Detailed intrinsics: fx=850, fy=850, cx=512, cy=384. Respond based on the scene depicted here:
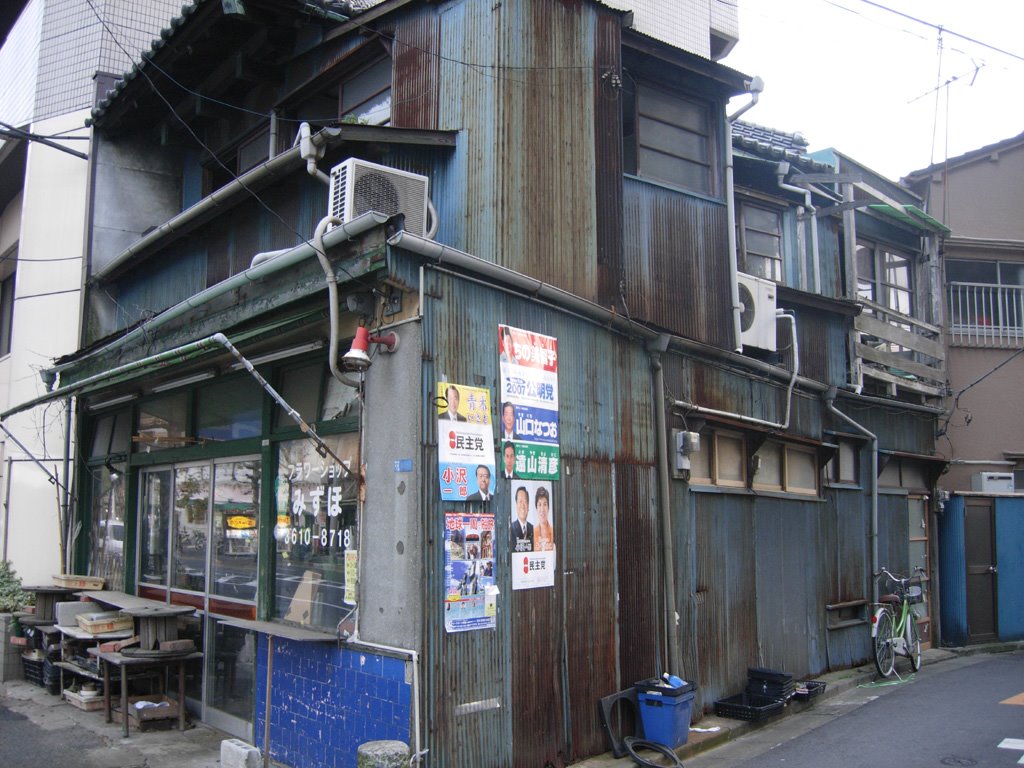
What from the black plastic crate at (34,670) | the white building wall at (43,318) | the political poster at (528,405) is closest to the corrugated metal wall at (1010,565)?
the political poster at (528,405)

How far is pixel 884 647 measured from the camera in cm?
1212

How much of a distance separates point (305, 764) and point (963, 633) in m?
12.2

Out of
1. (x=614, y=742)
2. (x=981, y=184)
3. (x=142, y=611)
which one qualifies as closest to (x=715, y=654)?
(x=614, y=742)

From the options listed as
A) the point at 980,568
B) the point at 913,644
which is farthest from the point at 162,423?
the point at 980,568

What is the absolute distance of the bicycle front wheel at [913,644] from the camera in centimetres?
1248

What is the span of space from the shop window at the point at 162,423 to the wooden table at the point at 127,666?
2.49 meters

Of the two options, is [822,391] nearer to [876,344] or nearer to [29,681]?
[876,344]

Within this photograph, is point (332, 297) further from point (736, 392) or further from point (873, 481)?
point (873, 481)

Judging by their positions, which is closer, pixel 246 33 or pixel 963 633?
pixel 246 33

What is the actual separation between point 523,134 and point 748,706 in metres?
6.59

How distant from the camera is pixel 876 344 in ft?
48.4

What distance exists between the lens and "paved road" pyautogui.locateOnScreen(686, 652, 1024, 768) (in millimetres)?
8086

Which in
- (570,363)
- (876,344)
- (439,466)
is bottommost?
(439,466)

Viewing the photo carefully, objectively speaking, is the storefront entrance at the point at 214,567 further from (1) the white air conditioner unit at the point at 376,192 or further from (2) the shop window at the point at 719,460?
(2) the shop window at the point at 719,460
